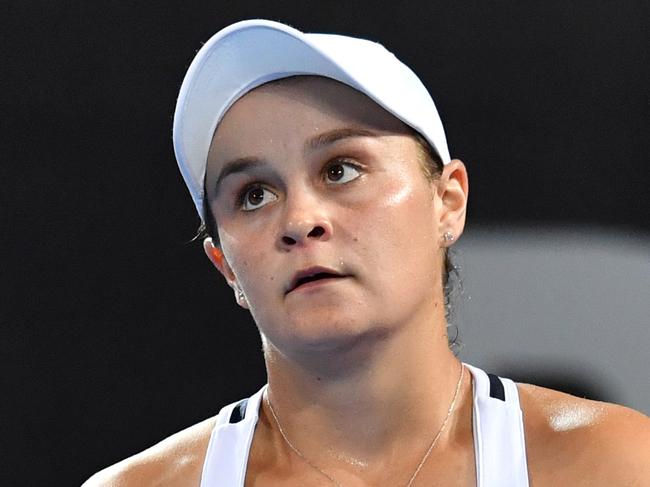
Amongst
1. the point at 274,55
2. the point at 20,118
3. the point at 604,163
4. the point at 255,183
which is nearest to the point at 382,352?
the point at 255,183

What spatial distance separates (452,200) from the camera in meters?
1.31

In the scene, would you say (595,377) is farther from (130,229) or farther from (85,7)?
(85,7)

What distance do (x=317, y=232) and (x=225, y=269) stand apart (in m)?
0.20

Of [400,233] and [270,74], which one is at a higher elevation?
[270,74]

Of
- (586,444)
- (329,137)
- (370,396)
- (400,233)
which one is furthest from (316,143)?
(586,444)

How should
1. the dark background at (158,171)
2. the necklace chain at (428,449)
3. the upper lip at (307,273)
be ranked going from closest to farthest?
the upper lip at (307,273) → the necklace chain at (428,449) → the dark background at (158,171)

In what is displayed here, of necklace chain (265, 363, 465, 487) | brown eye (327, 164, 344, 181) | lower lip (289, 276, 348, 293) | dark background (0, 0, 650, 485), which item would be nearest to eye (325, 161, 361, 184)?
brown eye (327, 164, 344, 181)

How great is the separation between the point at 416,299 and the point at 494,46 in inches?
21.0

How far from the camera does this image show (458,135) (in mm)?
1612

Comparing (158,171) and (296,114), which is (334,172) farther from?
(158,171)

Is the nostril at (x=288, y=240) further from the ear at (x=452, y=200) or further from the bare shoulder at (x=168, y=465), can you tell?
the bare shoulder at (x=168, y=465)

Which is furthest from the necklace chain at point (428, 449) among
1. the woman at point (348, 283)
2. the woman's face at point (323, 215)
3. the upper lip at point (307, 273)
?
the upper lip at point (307, 273)

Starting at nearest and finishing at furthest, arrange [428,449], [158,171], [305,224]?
[305,224], [428,449], [158,171]

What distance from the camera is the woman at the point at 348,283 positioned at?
117cm
